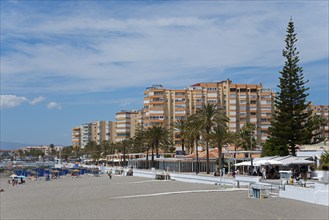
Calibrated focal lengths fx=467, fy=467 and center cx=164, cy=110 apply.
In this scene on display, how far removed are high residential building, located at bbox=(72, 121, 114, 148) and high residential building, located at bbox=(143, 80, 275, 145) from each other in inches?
1834

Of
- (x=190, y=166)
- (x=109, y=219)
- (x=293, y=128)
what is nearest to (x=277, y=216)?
(x=109, y=219)

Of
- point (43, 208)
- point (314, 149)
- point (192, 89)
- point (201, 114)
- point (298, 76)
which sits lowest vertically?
point (43, 208)

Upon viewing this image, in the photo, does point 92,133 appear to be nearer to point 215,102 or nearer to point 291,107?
point 215,102

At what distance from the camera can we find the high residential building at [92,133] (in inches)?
5207

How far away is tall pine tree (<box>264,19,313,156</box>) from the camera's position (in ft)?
127

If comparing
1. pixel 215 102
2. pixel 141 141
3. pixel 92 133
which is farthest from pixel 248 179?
pixel 92 133

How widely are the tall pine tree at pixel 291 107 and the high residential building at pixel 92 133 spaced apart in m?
93.3

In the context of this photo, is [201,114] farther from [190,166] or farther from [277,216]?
[277,216]

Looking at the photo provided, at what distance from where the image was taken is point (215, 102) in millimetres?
85500

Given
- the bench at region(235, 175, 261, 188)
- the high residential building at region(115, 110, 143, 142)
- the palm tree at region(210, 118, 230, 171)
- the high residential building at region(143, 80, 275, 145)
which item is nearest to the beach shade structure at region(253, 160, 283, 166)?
the bench at region(235, 175, 261, 188)

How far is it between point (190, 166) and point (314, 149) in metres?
16.0

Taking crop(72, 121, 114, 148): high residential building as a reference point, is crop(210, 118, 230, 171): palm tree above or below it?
below

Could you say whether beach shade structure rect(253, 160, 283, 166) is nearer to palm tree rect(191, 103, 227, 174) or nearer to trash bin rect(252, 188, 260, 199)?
trash bin rect(252, 188, 260, 199)

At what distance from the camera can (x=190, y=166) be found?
170ft
